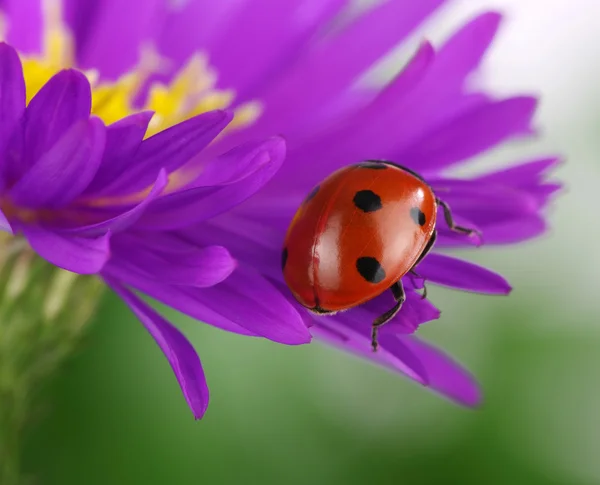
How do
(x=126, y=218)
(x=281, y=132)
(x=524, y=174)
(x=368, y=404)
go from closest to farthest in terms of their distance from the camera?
1. (x=126, y=218)
2. (x=524, y=174)
3. (x=281, y=132)
4. (x=368, y=404)

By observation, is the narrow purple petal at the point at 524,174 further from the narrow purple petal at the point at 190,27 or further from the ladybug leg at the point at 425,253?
the narrow purple petal at the point at 190,27

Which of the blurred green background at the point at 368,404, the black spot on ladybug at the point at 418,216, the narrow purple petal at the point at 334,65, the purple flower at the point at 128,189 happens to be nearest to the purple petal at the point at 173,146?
the purple flower at the point at 128,189

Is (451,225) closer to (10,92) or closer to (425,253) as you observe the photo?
(425,253)

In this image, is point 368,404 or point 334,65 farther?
point 368,404

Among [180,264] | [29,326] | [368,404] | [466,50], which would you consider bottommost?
[368,404]

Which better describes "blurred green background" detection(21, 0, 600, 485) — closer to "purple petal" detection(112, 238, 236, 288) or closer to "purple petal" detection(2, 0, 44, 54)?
"purple petal" detection(2, 0, 44, 54)

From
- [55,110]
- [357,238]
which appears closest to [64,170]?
[55,110]
